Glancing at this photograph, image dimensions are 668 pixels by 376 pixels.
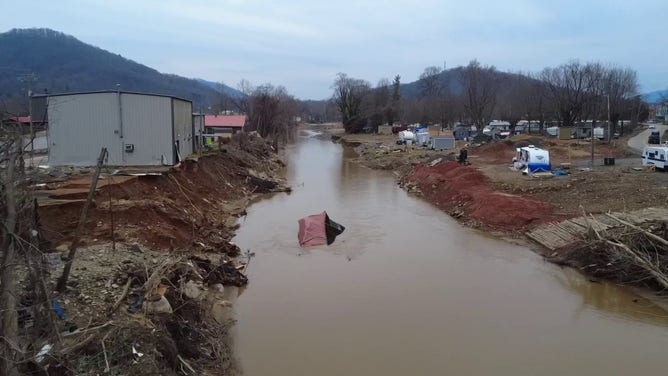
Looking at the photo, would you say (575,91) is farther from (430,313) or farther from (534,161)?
(430,313)

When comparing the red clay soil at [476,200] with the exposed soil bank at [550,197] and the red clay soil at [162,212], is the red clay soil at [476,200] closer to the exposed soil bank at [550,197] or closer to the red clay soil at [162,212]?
the exposed soil bank at [550,197]

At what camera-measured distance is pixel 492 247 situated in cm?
2211

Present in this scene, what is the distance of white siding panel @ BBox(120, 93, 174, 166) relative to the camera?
25.9 meters

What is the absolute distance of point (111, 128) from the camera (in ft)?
84.7

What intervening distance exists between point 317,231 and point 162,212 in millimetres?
A: 6533

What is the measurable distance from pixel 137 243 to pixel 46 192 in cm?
475

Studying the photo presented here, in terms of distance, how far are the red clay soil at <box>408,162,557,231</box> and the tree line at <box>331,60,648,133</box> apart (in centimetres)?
2927

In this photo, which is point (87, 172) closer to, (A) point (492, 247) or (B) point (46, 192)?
(B) point (46, 192)

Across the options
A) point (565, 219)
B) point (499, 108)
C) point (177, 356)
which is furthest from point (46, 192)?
point (499, 108)

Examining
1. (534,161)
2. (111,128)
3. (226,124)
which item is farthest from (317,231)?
(226,124)

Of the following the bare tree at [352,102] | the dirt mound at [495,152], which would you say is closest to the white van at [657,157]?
the dirt mound at [495,152]

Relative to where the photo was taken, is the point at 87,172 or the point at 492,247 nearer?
the point at 492,247

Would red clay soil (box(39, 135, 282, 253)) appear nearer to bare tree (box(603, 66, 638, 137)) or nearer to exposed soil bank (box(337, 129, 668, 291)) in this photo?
exposed soil bank (box(337, 129, 668, 291))

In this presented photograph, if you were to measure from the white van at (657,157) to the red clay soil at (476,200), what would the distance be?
10.1 metres
